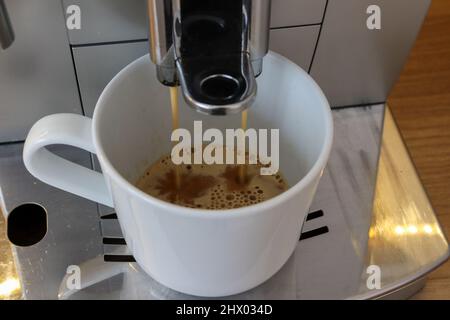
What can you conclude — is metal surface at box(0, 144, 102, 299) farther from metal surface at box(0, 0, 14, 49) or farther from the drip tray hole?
metal surface at box(0, 0, 14, 49)

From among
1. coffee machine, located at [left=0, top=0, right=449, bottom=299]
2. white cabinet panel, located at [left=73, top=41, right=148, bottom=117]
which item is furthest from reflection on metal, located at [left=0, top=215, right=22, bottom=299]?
white cabinet panel, located at [left=73, top=41, right=148, bottom=117]

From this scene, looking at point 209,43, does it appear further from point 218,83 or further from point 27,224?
point 27,224

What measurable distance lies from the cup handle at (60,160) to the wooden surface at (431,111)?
22 centimetres

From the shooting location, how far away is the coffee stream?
392 mm

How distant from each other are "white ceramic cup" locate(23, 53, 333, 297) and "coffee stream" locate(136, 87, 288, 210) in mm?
10

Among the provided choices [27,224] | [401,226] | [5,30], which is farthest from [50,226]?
[401,226]

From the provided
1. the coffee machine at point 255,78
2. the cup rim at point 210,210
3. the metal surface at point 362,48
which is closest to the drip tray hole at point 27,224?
the coffee machine at point 255,78

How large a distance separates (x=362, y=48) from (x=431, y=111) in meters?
0.09

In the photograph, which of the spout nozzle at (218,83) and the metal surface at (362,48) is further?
the metal surface at (362,48)

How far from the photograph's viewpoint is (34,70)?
39 centimetres

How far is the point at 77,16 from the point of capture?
0.36 m

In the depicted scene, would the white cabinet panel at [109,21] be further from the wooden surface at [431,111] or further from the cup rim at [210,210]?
the wooden surface at [431,111]

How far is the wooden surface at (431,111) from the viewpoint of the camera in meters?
0.43
